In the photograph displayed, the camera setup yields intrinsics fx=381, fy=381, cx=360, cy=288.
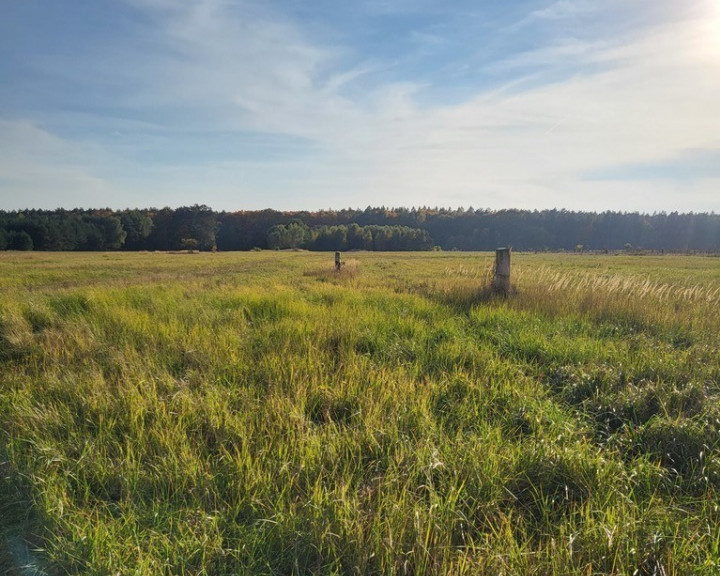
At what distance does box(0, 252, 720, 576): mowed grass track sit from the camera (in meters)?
1.87

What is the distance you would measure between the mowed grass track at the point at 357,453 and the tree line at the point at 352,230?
88850 millimetres

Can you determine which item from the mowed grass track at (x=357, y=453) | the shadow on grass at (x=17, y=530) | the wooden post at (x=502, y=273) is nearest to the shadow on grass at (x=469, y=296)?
the wooden post at (x=502, y=273)

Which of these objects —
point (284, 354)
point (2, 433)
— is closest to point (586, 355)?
point (284, 354)

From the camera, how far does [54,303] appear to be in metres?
7.47

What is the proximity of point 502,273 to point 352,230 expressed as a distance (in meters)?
104

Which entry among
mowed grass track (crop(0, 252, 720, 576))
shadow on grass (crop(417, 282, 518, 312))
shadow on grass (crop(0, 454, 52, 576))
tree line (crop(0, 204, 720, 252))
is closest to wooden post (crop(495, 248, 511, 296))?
shadow on grass (crop(417, 282, 518, 312))

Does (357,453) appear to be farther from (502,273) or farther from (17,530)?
(502,273)

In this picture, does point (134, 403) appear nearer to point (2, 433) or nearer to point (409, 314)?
point (2, 433)

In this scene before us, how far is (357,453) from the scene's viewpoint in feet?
8.73

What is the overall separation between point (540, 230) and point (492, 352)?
456 ft

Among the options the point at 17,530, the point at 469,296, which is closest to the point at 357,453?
the point at 17,530

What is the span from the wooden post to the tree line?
86625mm

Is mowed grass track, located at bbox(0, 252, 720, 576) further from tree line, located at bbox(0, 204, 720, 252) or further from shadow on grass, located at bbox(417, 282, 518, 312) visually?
tree line, located at bbox(0, 204, 720, 252)

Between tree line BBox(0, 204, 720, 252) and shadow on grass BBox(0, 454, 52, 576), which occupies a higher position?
tree line BBox(0, 204, 720, 252)
